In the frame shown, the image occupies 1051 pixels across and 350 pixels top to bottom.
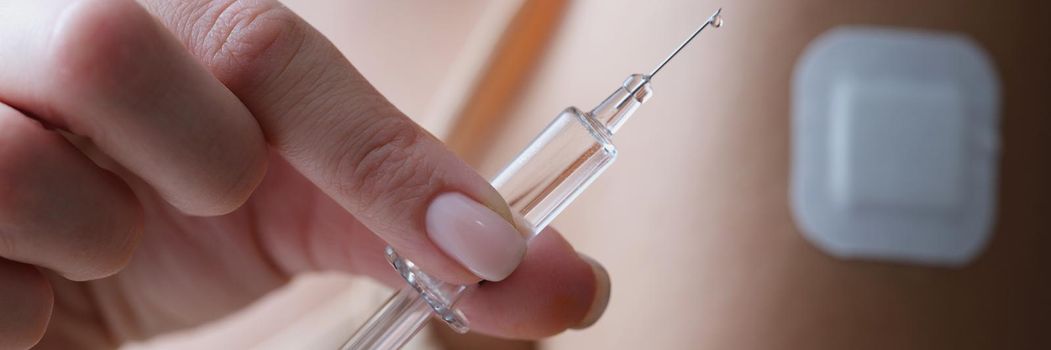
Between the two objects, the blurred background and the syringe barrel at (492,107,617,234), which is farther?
the blurred background

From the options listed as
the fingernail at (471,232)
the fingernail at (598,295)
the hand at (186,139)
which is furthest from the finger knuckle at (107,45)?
the fingernail at (598,295)

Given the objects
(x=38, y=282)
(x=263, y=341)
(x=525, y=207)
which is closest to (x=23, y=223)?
(x=38, y=282)

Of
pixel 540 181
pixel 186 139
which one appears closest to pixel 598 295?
pixel 540 181

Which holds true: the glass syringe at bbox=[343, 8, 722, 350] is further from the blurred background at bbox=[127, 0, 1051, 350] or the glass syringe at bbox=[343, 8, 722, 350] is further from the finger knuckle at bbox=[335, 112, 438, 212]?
the blurred background at bbox=[127, 0, 1051, 350]

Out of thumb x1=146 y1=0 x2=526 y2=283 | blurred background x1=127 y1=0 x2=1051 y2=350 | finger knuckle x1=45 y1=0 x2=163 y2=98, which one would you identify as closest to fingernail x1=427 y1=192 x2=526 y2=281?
thumb x1=146 y1=0 x2=526 y2=283

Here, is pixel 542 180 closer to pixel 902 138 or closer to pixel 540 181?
pixel 540 181

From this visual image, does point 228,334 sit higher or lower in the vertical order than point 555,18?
lower

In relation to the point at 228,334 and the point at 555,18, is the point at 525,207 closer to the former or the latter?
the point at 555,18
